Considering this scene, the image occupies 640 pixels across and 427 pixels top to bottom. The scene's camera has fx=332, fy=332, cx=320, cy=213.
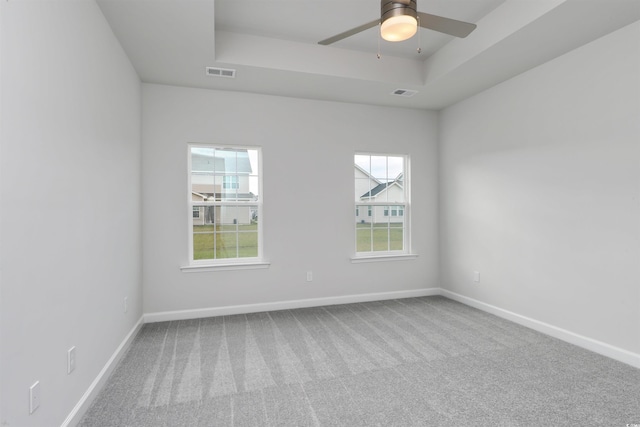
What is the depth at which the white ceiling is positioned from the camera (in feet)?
8.32

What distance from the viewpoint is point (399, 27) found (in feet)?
6.15

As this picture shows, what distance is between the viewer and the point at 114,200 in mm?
2717

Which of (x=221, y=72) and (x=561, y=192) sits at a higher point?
(x=221, y=72)

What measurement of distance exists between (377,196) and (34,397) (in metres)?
4.01

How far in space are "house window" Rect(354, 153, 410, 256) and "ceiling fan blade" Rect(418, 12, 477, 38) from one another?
2570 millimetres

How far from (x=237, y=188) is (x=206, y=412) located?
261 centimetres

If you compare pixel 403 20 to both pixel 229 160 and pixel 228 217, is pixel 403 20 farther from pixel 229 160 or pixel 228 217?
pixel 228 217

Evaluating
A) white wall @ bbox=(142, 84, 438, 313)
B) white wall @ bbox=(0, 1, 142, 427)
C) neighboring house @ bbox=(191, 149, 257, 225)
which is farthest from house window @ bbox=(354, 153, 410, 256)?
white wall @ bbox=(0, 1, 142, 427)

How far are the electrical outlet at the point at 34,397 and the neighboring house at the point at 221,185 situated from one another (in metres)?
2.53

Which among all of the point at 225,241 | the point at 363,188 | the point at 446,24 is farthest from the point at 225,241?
the point at 446,24

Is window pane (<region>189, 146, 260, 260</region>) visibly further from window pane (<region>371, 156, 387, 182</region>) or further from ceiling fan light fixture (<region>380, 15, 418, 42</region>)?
ceiling fan light fixture (<region>380, 15, 418, 42</region>)

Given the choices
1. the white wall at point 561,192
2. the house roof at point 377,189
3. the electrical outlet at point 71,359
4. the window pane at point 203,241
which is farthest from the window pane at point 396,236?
the electrical outlet at point 71,359

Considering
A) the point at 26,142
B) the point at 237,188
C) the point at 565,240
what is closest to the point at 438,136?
the point at 565,240

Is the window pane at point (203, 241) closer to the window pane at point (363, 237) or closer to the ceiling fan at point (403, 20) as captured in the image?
the window pane at point (363, 237)
